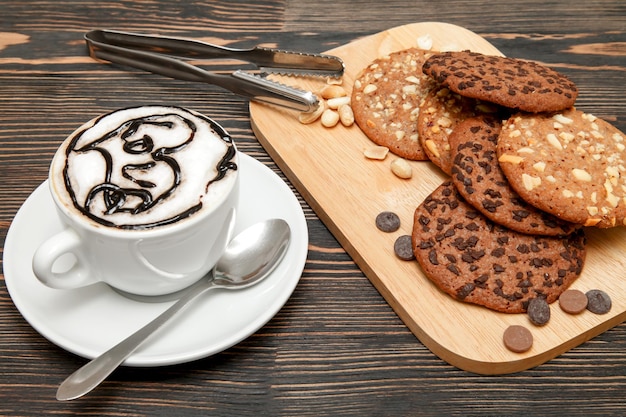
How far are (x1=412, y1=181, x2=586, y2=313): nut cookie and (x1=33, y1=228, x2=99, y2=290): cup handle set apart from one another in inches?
24.1

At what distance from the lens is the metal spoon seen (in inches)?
43.8

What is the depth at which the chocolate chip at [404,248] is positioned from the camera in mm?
1384

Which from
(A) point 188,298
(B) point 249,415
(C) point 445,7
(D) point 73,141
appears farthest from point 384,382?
(C) point 445,7

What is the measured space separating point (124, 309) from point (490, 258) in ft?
2.19

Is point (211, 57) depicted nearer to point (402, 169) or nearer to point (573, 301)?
point (402, 169)

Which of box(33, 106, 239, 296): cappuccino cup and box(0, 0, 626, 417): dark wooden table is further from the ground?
box(33, 106, 239, 296): cappuccino cup

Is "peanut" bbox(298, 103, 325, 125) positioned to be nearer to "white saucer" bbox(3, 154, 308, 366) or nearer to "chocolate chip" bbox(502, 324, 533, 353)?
"white saucer" bbox(3, 154, 308, 366)

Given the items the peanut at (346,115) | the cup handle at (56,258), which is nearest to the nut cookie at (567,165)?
the peanut at (346,115)

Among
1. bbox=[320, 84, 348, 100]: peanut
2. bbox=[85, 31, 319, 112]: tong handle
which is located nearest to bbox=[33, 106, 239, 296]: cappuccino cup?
bbox=[85, 31, 319, 112]: tong handle

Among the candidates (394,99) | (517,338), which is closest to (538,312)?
(517,338)

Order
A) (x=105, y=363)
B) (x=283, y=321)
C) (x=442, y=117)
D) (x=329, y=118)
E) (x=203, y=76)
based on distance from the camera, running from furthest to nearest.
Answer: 1. (x=203, y=76)
2. (x=329, y=118)
3. (x=442, y=117)
4. (x=283, y=321)
5. (x=105, y=363)

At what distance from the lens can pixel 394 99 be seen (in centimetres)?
167

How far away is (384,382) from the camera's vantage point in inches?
49.0

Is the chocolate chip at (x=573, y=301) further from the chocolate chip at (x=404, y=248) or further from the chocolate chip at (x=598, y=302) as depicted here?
the chocolate chip at (x=404, y=248)
